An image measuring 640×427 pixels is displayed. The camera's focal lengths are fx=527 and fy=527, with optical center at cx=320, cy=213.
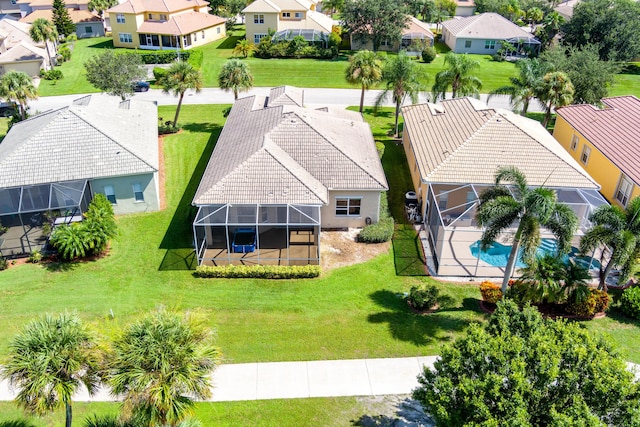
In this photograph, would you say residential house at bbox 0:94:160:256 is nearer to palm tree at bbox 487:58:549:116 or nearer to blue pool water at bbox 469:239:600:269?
blue pool water at bbox 469:239:600:269

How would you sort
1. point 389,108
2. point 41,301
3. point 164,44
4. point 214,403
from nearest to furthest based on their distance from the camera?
1. point 214,403
2. point 41,301
3. point 389,108
4. point 164,44

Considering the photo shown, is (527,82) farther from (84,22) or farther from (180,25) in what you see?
(84,22)

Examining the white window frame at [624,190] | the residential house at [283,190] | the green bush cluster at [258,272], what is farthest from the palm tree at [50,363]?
the white window frame at [624,190]

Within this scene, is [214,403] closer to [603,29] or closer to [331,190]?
[331,190]

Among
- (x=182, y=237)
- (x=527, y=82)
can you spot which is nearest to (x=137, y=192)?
(x=182, y=237)

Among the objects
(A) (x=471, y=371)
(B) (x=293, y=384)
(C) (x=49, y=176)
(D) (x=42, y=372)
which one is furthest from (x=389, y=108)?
(D) (x=42, y=372)
